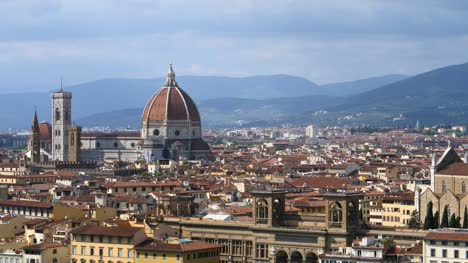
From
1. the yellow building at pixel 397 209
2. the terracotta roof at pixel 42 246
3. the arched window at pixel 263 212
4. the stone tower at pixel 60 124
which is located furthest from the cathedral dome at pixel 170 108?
the arched window at pixel 263 212

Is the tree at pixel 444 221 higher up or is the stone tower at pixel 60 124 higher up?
the stone tower at pixel 60 124

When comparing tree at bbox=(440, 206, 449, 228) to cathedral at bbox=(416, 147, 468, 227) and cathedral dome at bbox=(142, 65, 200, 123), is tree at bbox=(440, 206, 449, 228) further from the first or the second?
cathedral dome at bbox=(142, 65, 200, 123)

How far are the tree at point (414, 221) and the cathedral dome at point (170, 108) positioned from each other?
106m

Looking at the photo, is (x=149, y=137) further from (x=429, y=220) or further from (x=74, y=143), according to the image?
(x=429, y=220)

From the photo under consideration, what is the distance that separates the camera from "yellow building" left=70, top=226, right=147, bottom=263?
65.6 m

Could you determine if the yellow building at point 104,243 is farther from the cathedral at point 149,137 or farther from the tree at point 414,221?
the cathedral at point 149,137

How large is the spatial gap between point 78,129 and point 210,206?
10302 centimetres

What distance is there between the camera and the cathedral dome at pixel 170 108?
188m

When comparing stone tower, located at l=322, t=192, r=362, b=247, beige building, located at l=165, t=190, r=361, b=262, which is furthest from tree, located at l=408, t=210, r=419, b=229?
stone tower, located at l=322, t=192, r=362, b=247

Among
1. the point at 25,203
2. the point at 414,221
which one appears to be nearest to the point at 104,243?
the point at 414,221

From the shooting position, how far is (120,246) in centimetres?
6594

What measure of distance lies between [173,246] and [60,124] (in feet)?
430

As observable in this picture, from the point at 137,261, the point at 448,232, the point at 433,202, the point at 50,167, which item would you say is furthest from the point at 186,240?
the point at 50,167

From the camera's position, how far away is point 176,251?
206ft
